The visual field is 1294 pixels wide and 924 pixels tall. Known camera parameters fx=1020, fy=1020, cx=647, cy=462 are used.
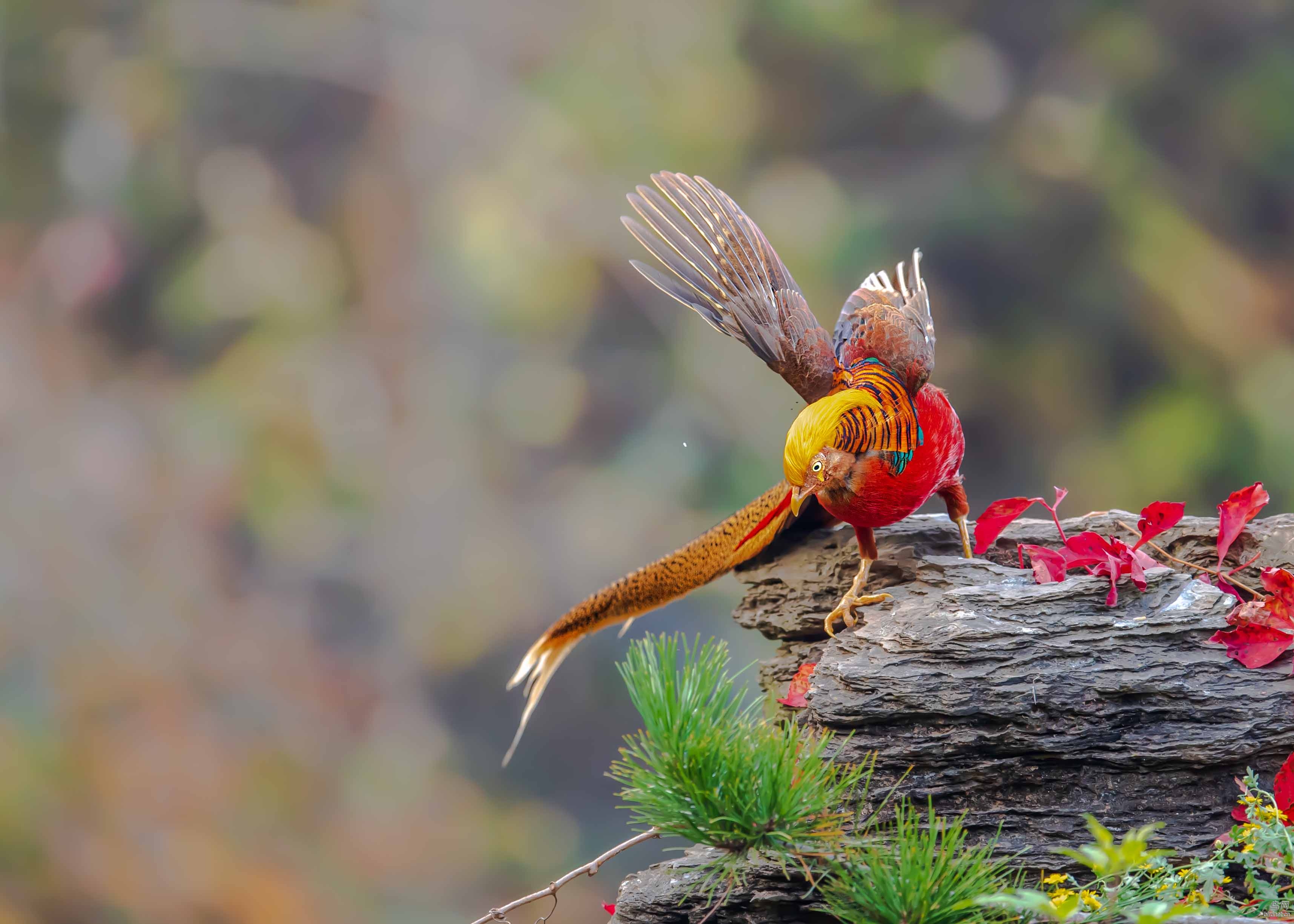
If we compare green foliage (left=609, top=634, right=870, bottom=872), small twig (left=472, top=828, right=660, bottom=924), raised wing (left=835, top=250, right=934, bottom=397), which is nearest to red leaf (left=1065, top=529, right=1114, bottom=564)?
raised wing (left=835, top=250, right=934, bottom=397)

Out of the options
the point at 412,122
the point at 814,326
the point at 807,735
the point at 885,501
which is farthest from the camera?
the point at 412,122

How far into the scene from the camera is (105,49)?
9.61ft

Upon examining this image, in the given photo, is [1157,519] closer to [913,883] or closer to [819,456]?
[819,456]

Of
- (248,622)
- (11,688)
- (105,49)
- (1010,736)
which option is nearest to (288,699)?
(248,622)

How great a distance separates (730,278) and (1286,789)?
3.07ft

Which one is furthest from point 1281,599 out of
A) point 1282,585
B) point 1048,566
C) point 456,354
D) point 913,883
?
point 456,354

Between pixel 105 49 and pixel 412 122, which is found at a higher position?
pixel 105 49

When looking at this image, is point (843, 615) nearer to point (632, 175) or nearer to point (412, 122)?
point (632, 175)

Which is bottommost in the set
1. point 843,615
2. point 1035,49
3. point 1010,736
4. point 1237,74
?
point 1010,736

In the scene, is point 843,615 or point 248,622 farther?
point 248,622

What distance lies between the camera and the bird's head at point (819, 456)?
4.11 feet

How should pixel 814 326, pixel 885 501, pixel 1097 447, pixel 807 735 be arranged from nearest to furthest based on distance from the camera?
pixel 807 735
pixel 885 501
pixel 814 326
pixel 1097 447

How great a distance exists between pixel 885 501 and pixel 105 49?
2.75 m

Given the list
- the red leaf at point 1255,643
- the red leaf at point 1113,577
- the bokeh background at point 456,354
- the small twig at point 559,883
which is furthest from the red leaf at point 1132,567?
the bokeh background at point 456,354
